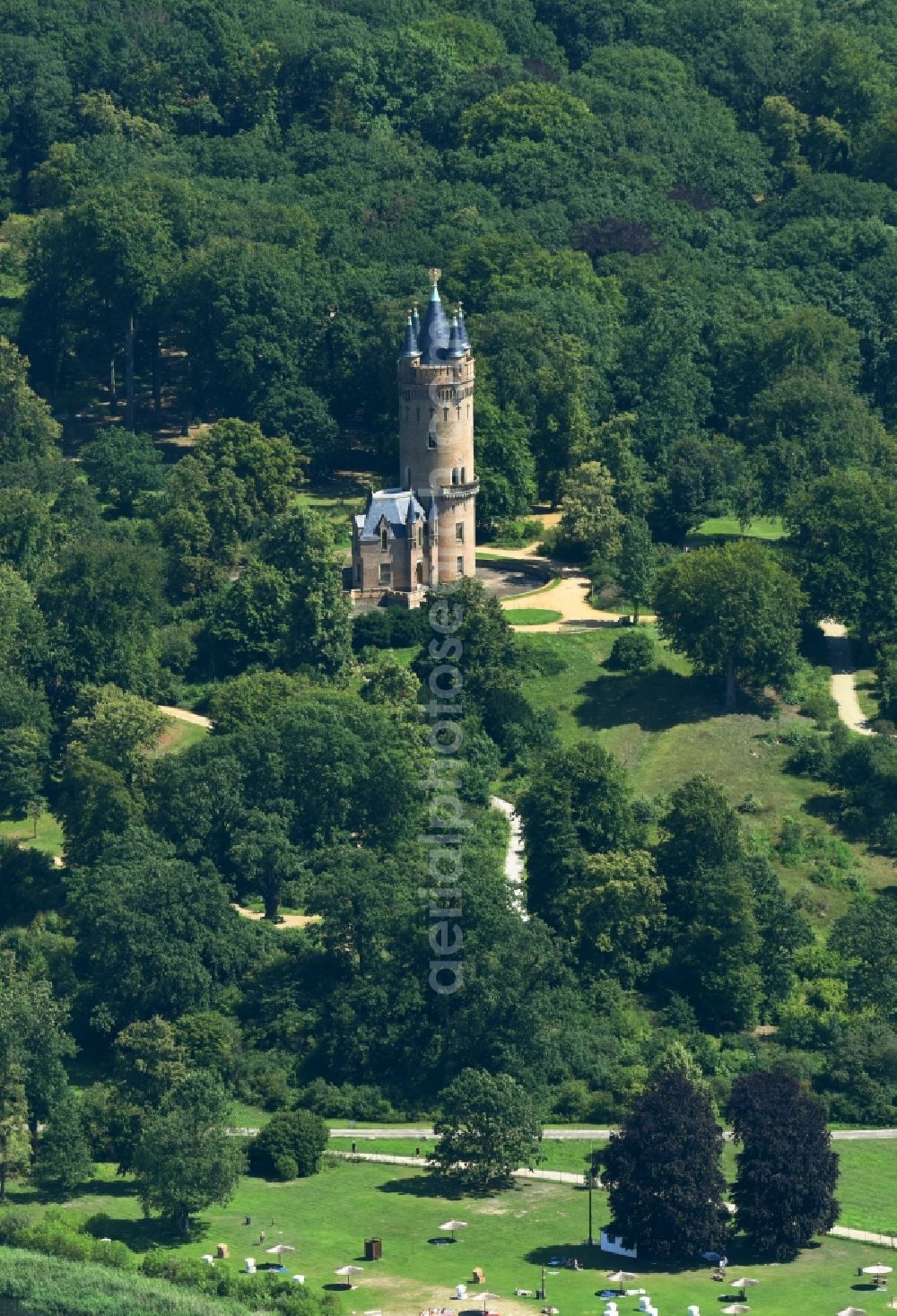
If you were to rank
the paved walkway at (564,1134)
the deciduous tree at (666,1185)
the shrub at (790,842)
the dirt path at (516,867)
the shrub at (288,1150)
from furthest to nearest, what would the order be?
the shrub at (790,842) < the dirt path at (516,867) < the paved walkway at (564,1134) < the shrub at (288,1150) < the deciduous tree at (666,1185)

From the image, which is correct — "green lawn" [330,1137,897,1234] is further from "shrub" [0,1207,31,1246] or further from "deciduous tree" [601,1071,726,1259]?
"shrub" [0,1207,31,1246]

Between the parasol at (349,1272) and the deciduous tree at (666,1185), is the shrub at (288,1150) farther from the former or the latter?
the deciduous tree at (666,1185)

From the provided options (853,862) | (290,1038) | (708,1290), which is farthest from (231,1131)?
(853,862)

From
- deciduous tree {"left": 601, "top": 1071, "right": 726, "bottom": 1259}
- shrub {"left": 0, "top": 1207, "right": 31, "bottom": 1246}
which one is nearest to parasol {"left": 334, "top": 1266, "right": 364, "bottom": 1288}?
deciduous tree {"left": 601, "top": 1071, "right": 726, "bottom": 1259}

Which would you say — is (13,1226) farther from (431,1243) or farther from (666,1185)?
(666,1185)

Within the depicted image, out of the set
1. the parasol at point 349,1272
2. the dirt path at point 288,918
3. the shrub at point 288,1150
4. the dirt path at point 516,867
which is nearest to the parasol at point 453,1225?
the parasol at point 349,1272

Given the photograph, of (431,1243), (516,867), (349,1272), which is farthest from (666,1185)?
(516,867)
